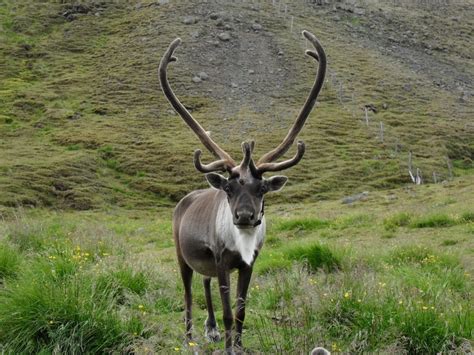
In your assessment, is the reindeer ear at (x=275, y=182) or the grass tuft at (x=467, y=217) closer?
the reindeer ear at (x=275, y=182)

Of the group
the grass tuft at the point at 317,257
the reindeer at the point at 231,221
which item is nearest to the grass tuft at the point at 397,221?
the grass tuft at the point at 317,257

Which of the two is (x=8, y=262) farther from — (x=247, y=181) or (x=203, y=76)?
(x=203, y=76)

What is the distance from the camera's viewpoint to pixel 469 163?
177 feet

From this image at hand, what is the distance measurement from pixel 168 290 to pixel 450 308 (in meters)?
4.41

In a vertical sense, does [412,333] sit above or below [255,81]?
above

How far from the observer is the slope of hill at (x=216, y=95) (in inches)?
1848

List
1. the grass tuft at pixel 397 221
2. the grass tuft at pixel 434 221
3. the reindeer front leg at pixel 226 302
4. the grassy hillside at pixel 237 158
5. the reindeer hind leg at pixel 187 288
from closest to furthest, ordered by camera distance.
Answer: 1. the reindeer front leg at pixel 226 302
2. the grassy hillside at pixel 237 158
3. the reindeer hind leg at pixel 187 288
4. the grass tuft at pixel 434 221
5. the grass tuft at pixel 397 221

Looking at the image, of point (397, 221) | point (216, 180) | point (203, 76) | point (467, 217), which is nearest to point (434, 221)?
point (467, 217)

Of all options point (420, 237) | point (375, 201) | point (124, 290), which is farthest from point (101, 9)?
point (124, 290)

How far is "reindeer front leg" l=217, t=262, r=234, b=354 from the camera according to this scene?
662 cm

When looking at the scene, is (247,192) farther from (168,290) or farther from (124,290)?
(168,290)

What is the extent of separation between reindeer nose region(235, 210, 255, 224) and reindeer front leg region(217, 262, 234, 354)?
2.61 feet

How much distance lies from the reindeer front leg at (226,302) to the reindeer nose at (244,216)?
0.79 meters

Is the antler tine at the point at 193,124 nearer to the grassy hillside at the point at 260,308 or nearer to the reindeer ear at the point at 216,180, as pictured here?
the reindeer ear at the point at 216,180
